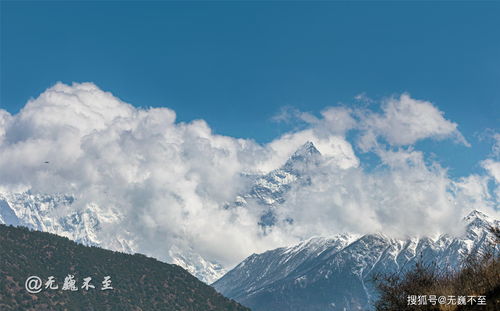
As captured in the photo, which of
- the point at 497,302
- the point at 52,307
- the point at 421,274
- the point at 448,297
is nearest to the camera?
the point at 497,302

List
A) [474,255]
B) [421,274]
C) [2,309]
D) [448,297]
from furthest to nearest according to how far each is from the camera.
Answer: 1. [2,309]
2. [421,274]
3. [474,255]
4. [448,297]

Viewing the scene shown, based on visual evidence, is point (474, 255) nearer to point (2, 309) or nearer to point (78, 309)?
point (2, 309)

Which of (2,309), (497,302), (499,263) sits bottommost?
(497,302)

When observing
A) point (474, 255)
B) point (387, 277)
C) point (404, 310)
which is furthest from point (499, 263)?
point (387, 277)

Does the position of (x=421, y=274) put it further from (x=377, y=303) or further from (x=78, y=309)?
(x=78, y=309)

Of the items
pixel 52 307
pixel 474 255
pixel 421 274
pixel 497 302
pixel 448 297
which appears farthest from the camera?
pixel 52 307

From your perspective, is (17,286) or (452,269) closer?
(452,269)

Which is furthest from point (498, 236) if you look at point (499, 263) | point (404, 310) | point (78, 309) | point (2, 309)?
point (78, 309)

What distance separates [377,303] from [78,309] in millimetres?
176790

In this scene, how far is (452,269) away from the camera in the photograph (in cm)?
3894

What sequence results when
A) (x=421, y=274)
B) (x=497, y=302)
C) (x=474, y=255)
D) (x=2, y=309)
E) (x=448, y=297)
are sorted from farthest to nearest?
(x=2, y=309) → (x=421, y=274) → (x=474, y=255) → (x=448, y=297) → (x=497, y=302)

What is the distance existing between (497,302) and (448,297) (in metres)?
2.71

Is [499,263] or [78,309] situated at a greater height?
[78,309]

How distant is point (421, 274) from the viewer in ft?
121
